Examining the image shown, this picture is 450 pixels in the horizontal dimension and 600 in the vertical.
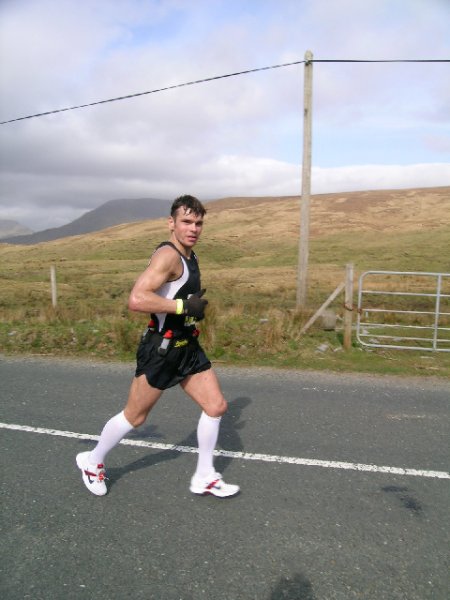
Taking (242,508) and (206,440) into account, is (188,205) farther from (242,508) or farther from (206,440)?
(242,508)

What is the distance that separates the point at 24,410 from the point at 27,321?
6.29 m

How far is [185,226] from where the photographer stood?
337 centimetres

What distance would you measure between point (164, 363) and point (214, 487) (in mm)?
958

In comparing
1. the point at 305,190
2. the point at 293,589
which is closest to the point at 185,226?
the point at 293,589

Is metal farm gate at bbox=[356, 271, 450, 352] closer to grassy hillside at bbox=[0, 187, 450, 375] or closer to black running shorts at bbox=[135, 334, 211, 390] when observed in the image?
grassy hillside at bbox=[0, 187, 450, 375]

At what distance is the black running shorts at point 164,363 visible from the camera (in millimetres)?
3443

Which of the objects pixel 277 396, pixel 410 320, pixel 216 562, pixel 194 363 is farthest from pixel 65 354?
pixel 410 320

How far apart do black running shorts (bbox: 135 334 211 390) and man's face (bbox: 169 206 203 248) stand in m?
0.70

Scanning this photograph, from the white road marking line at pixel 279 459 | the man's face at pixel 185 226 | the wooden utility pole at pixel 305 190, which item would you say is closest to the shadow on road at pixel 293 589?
the white road marking line at pixel 279 459

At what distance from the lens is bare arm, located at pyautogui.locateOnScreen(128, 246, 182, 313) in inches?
123

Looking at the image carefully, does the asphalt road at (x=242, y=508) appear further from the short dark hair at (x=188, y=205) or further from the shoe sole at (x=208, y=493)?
the short dark hair at (x=188, y=205)

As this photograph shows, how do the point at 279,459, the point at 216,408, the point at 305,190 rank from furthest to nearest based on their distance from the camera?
the point at 305,190, the point at 279,459, the point at 216,408

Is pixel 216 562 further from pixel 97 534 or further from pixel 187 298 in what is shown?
pixel 187 298

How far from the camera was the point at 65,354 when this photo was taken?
8625 millimetres
